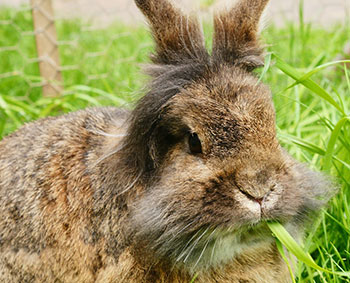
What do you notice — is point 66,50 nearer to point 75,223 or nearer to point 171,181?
point 75,223

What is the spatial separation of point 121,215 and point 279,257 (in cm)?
65

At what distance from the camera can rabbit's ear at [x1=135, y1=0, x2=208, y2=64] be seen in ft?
6.77

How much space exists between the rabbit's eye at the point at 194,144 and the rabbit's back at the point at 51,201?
0.38 m

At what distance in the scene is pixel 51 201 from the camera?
7.50ft

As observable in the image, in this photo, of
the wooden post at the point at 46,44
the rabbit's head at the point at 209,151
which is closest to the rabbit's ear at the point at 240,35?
the rabbit's head at the point at 209,151

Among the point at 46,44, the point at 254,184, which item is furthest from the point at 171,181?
the point at 46,44

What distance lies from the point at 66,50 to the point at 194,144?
3.61m

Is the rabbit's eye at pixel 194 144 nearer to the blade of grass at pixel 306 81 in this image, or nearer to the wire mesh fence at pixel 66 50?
the blade of grass at pixel 306 81

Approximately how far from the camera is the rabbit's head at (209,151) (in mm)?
1812

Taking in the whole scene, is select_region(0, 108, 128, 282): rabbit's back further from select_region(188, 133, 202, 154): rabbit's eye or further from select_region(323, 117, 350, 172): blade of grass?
select_region(323, 117, 350, 172): blade of grass

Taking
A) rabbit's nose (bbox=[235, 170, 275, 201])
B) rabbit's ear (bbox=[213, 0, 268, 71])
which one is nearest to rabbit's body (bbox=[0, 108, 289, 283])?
rabbit's nose (bbox=[235, 170, 275, 201])

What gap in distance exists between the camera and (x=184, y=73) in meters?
2.01

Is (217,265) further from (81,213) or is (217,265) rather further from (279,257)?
(81,213)

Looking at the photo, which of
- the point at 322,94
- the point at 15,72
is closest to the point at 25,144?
the point at 322,94
